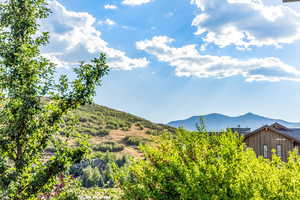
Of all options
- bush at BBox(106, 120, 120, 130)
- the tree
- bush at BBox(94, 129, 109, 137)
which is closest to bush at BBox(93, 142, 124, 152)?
bush at BBox(94, 129, 109, 137)

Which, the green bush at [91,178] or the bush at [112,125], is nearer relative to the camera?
the green bush at [91,178]

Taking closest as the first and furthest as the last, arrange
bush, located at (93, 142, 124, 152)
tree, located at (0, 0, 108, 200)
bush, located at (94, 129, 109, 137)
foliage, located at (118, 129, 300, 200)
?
foliage, located at (118, 129, 300, 200), tree, located at (0, 0, 108, 200), bush, located at (93, 142, 124, 152), bush, located at (94, 129, 109, 137)

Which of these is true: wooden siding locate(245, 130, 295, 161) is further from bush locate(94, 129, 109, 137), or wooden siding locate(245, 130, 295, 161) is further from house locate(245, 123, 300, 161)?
bush locate(94, 129, 109, 137)

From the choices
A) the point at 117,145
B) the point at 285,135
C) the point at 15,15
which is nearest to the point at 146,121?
the point at 117,145

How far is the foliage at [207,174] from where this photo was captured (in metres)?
3.09

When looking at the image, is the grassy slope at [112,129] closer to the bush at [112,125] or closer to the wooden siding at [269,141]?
the bush at [112,125]

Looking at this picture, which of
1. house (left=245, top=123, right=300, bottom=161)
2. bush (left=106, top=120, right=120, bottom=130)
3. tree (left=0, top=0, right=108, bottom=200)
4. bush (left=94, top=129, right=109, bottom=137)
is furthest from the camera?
bush (left=106, top=120, right=120, bottom=130)

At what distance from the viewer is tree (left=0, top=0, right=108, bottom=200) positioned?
521cm

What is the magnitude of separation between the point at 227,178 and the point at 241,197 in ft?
0.99

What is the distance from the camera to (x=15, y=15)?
5.95m

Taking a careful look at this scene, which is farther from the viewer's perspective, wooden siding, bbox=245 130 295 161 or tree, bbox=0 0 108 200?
wooden siding, bbox=245 130 295 161

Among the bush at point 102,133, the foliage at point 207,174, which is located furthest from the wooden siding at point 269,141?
the bush at point 102,133

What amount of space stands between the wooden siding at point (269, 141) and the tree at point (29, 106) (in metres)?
22.0

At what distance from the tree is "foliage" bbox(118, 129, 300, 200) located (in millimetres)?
1931
